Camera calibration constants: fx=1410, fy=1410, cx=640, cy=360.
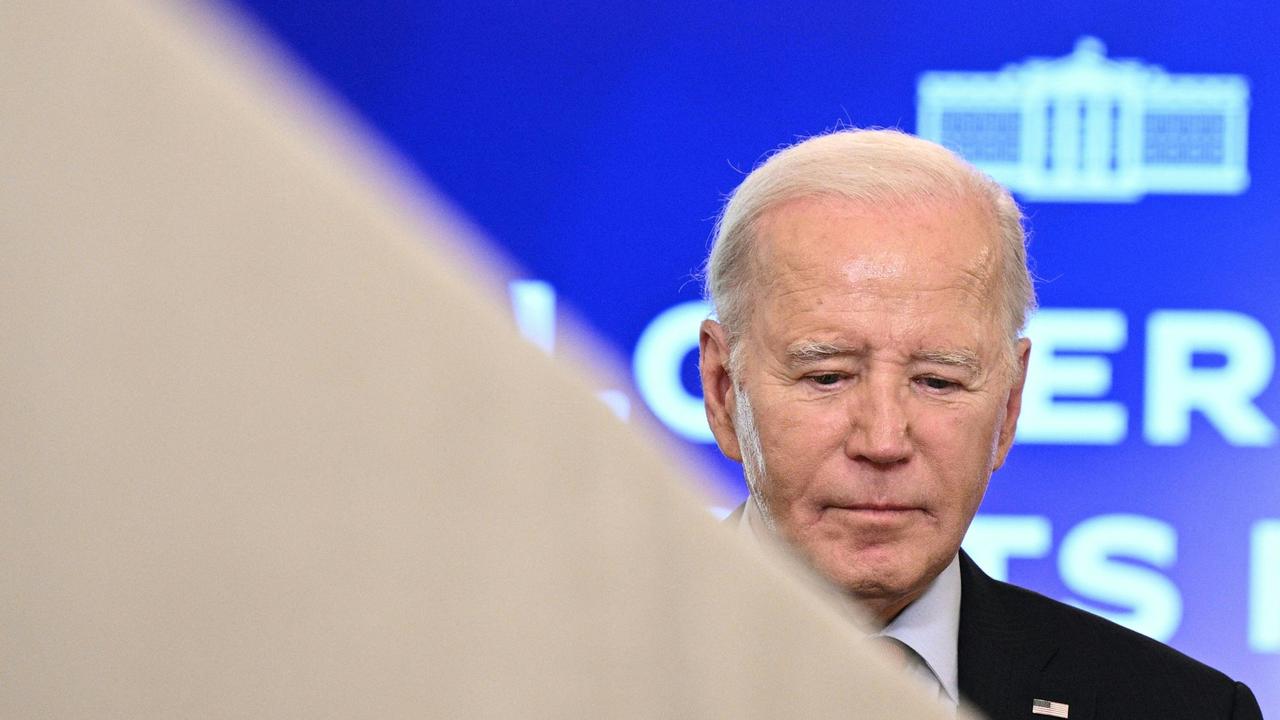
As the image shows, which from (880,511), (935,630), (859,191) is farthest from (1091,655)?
(859,191)

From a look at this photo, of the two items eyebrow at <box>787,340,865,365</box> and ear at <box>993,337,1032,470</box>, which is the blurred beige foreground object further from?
ear at <box>993,337,1032,470</box>

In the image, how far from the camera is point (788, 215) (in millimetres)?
1340

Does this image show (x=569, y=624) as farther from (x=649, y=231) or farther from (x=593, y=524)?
(x=649, y=231)

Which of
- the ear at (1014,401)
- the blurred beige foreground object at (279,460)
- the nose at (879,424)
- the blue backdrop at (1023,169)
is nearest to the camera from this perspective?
the blurred beige foreground object at (279,460)

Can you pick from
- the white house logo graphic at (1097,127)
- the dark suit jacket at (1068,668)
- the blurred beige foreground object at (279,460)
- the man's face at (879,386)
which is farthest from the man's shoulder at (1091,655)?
the white house logo graphic at (1097,127)

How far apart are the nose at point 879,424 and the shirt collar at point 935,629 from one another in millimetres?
124

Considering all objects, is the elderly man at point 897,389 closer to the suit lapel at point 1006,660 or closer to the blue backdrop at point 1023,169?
the suit lapel at point 1006,660

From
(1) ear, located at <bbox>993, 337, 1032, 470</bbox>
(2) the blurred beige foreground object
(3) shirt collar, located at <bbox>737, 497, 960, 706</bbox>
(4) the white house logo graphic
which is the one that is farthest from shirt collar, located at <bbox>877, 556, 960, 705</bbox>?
(4) the white house logo graphic

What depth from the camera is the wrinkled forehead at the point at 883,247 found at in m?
1.29

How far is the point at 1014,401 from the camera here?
1.41 m

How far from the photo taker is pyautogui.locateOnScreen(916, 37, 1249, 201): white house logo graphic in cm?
273

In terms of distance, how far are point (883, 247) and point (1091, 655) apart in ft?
1.57

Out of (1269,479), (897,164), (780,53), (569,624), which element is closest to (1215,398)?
(1269,479)

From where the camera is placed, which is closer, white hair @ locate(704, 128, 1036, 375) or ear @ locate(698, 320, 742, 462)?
white hair @ locate(704, 128, 1036, 375)
